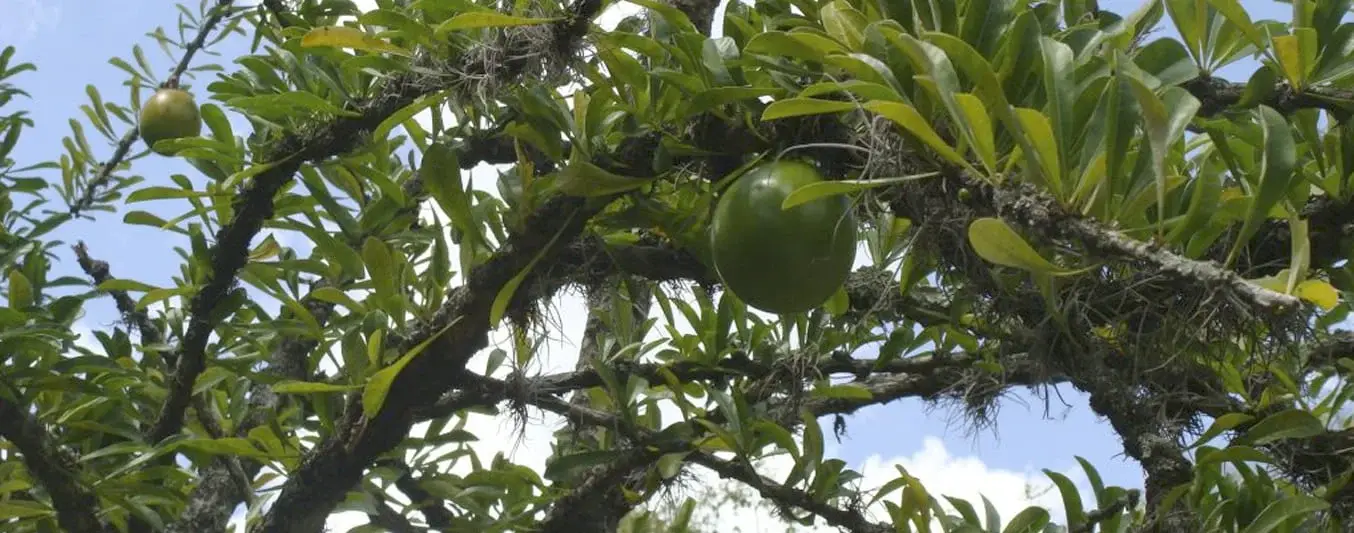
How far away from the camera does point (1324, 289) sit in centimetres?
59

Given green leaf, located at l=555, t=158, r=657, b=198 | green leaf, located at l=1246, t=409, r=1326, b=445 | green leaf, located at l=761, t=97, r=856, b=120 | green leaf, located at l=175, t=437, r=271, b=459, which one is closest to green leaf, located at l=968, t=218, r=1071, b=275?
green leaf, located at l=761, t=97, r=856, b=120

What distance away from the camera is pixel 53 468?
1.61 meters

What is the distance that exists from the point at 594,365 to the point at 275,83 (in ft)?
1.95

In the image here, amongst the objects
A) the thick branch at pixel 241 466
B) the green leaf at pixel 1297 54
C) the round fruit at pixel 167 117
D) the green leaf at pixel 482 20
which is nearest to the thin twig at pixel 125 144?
the round fruit at pixel 167 117

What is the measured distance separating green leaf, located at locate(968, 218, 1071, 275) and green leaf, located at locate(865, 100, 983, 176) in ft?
0.37

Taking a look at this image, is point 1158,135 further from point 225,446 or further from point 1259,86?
point 225,446

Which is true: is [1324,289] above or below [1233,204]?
below

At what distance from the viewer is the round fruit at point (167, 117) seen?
237cm

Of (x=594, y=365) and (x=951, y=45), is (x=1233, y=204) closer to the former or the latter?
(x=951, y=45)

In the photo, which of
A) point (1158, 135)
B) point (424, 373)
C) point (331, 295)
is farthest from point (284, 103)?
point (1158, 135)

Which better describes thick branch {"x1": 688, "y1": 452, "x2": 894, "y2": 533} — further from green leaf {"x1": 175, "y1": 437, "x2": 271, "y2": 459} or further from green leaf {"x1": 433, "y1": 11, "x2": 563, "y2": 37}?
green leaf {"x1": 433, "y1": 11, "x2": 563, "y2": 37}

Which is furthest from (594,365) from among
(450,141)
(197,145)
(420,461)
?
(197,145)

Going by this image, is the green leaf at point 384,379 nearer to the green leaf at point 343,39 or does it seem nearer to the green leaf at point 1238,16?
the green leaf at point 343,39

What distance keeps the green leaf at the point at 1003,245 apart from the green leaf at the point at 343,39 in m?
0.65
